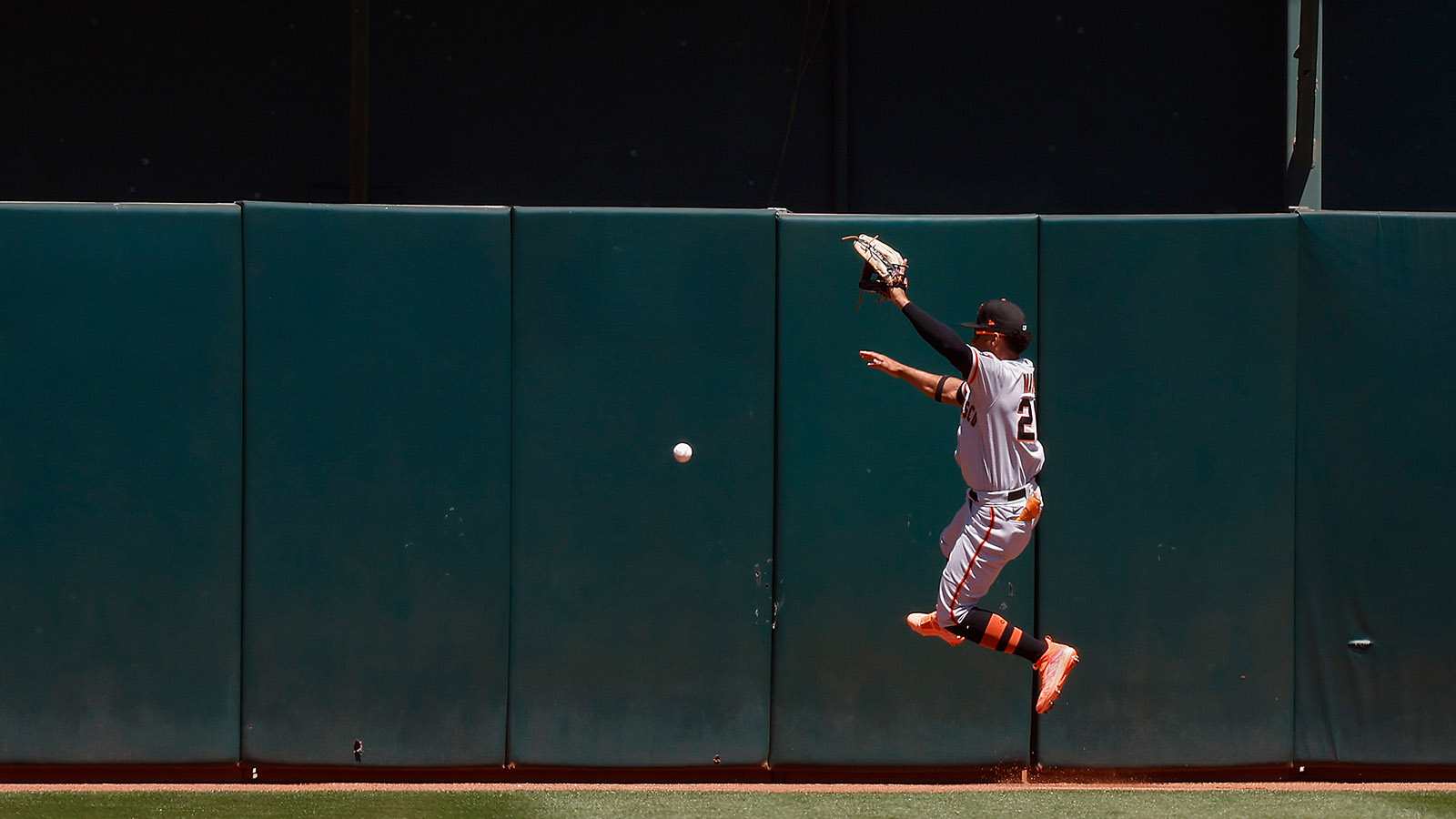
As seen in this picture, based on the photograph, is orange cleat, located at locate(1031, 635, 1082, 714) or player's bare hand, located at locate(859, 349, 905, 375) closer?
player's bare hand, located at locate(859, 349, 905, 375)

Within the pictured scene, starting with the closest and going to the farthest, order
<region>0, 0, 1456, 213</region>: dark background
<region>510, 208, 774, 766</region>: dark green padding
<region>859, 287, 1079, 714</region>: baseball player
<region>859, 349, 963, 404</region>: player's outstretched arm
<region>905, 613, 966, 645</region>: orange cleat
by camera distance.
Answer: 1. <region>859, 349, 963, 404</region>: player's outstretched arm
2. <region>859, 287, 1079, 714</region>: baseball player
3. <region>905, 613, 966, 645</region>: orange cleat
4. <region>510, 208, 774, 766</region>: dark green padding
5. <region>0, 0, 1456, 213</region>: dark background

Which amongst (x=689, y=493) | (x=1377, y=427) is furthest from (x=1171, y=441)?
(x=689, y=493)

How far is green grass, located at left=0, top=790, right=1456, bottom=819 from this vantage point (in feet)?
14.8

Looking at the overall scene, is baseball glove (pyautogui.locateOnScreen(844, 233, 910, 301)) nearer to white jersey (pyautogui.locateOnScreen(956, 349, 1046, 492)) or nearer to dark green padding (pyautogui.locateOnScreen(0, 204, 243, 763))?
white jersey (pyautogui.locateOnScreen(956, 349, 1046, 492))

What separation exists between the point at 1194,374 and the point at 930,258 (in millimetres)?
1151

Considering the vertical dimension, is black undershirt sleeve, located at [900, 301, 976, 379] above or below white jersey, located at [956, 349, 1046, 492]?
above

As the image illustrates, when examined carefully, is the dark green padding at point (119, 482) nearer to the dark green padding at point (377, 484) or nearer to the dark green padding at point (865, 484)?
the dark green padding at point (377, 484)

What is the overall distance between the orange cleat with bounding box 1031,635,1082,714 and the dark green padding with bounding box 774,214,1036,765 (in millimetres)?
559

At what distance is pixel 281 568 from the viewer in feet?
15.8

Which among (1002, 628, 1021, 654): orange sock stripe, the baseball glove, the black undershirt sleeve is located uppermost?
the baseball glove

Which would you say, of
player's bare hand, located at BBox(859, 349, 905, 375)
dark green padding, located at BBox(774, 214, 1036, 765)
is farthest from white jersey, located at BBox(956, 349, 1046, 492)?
dark green padding, located at BBox(774, 214, 1036, 765)

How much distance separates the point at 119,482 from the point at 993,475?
3336mm

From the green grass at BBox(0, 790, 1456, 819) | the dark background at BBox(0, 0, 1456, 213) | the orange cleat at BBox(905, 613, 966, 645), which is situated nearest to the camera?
the orange cleat at BBox(905, 613, 966, 645)

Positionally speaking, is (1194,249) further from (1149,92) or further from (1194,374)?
(1149,92)
